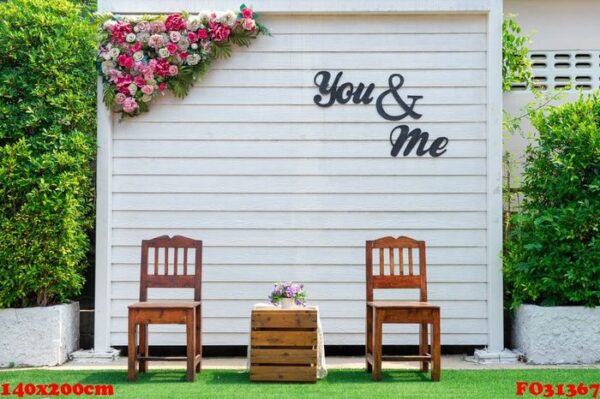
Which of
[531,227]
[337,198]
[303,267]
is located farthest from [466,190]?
[303,267]

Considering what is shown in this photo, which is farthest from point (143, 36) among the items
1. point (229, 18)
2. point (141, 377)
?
point (141, 377)

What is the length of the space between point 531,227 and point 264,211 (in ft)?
7.69

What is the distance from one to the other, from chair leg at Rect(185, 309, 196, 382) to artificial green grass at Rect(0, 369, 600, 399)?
3.0 inches

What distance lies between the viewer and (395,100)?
763 cm

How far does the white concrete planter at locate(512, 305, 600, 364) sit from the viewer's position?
7.00m

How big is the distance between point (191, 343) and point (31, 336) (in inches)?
64.3

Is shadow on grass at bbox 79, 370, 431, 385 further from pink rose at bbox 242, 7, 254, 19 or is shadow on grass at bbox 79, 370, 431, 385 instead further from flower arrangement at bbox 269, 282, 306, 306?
pink rose at bbox 242, 7, 254, 19

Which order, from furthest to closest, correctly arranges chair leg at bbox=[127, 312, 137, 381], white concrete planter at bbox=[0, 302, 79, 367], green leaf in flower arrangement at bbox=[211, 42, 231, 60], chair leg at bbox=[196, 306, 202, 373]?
green leaf in flower arrangement at bbox=[211, 42, 231, 60] → white concrete planter at bbox=[0, 302, 79, 367] → chair leg at bbox=[196, 306, 202, 373] → chair leg at bbox=[127, 312, 137, 381]

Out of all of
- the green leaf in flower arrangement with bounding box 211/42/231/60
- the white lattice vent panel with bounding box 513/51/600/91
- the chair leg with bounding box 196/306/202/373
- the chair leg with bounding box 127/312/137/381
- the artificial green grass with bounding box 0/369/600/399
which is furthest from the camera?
the white lattice vent panel with bounding box 513/51/600/91

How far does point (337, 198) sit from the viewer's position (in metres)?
7.56

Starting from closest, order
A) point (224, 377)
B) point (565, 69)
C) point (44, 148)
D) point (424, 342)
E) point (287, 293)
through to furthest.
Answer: point (287, 293), point (224, 377), point (424, 342), point (44, 148), point (565, 69)

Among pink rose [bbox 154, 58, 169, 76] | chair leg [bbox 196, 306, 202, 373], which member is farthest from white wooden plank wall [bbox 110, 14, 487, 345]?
chair leg [bbox 196, 306, 202, 373]

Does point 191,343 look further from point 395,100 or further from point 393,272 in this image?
point 395,100

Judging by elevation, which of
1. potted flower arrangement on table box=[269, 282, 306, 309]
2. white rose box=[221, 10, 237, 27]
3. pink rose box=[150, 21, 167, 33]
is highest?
white rose box=[221, 10, 237, 27]
